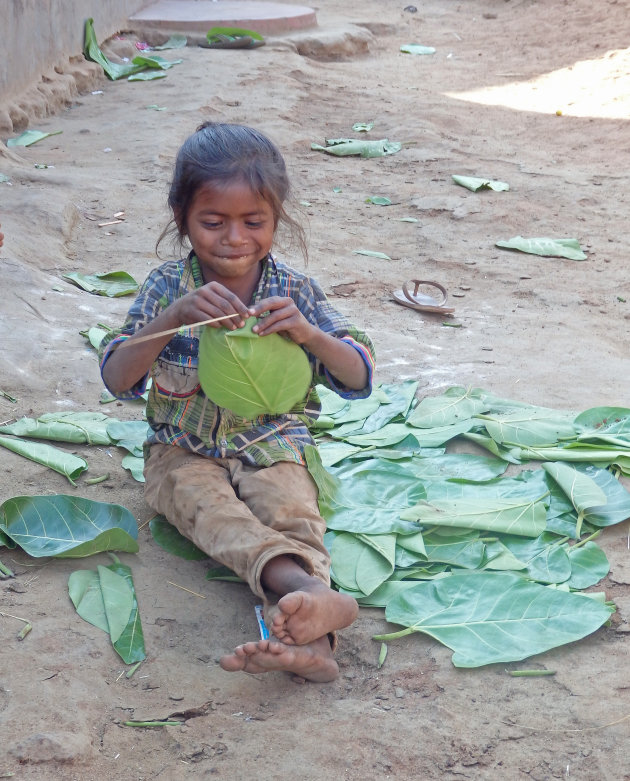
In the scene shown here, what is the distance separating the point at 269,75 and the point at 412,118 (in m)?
1.75

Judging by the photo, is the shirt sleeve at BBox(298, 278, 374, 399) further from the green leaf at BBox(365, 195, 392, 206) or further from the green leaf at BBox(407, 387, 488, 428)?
the green leaf at BBox(365, 195, 392, 206)

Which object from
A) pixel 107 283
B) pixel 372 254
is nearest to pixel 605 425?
pixel 107 283

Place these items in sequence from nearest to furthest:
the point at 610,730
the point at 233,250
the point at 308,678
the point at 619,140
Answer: the point at 610,730 < the point at 308,678 < the point at 233,250 < the point at 619,140

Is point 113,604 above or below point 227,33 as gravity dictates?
below

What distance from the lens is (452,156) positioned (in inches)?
281

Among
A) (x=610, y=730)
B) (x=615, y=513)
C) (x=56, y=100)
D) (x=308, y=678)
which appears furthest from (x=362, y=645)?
(x=56, y=100)

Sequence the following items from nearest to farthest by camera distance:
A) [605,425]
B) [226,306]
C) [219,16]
Answer: [226,306] → [605,425] → [219,16]

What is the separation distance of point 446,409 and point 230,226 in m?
1.16

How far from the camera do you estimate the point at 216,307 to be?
1.99 meters

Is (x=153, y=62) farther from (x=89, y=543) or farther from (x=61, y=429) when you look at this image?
(x=89, y=543)

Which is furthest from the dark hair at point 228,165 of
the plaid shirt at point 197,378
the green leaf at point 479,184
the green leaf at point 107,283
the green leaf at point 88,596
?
the green leaf at point 479,184

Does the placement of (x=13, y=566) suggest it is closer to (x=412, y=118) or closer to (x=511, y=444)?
(x=511, y=444)

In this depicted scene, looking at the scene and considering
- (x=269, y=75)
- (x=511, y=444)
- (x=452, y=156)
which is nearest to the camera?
(x=511, y=444)

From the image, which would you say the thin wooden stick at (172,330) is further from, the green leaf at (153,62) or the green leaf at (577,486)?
the green leaf at (153,62)
